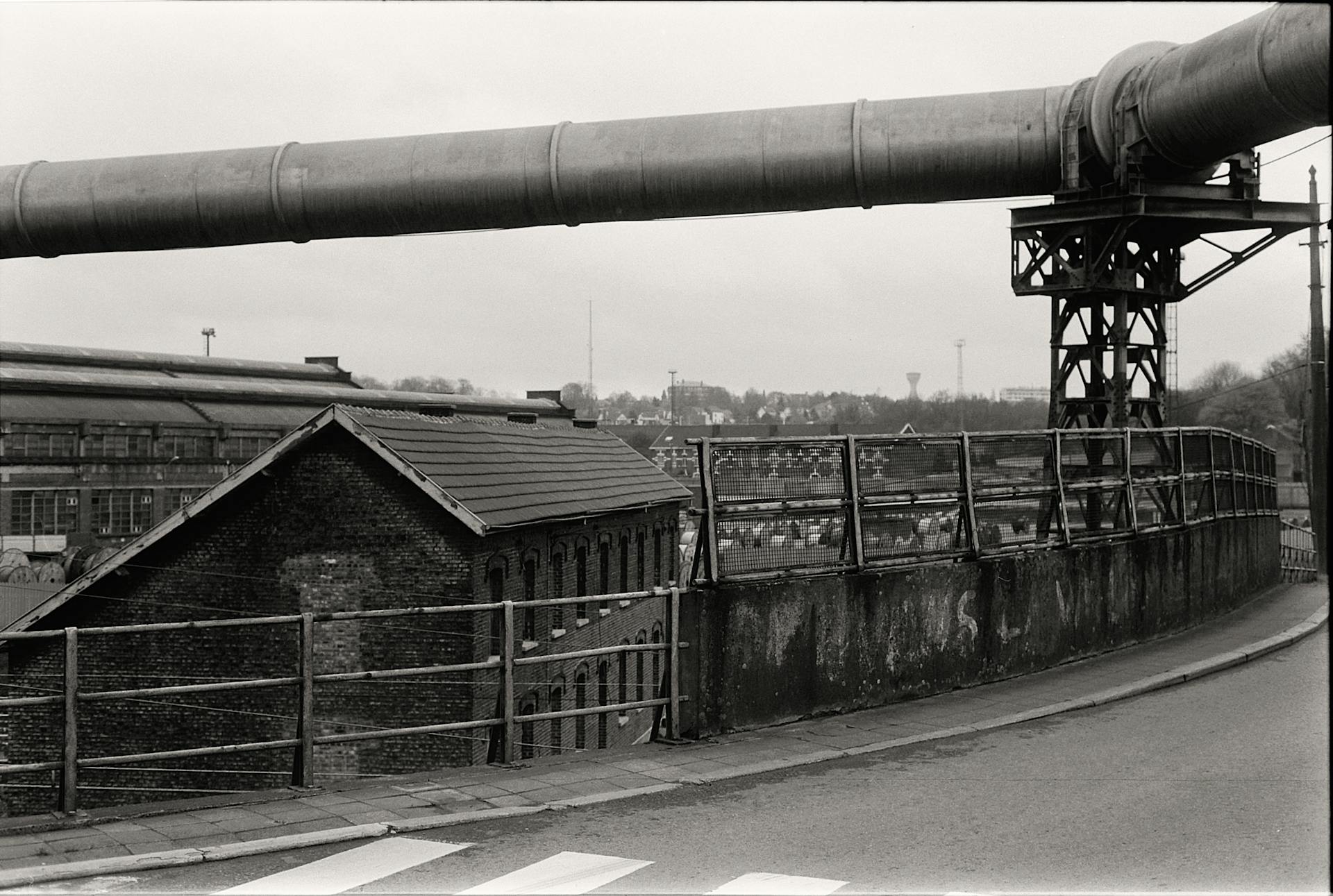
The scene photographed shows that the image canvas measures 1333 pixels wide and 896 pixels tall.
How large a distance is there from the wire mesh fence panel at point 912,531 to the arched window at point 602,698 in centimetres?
1725

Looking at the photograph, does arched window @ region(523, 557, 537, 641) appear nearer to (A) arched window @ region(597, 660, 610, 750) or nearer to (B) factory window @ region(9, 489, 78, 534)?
(A) arched window @ region(597, 660, 610, 750)

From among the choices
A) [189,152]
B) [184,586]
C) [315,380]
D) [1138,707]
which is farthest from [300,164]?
[315,380]

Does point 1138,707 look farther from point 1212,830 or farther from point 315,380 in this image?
point 315,380

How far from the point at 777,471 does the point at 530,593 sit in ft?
47.3

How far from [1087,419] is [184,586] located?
640 inches

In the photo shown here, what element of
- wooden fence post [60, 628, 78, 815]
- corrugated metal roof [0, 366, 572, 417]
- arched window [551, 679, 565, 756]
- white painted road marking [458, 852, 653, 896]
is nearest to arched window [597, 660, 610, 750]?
arched window [551, 679, 565, 756]

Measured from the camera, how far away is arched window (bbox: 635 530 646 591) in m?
34.9

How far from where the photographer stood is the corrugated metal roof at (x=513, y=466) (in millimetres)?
21797

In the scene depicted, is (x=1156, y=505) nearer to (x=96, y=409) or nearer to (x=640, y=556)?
(x=640, y=556)

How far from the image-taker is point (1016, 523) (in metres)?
12.6

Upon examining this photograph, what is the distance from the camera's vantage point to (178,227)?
1823cm

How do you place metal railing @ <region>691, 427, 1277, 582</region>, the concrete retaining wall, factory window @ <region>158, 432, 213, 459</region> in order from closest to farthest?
the concrete retaining wall
metal railing @ <region>691, 427, 1277, 582</region>
factory window @ <region>158, 432, 213, 459</region>

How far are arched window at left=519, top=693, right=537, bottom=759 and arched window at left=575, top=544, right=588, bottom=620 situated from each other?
459cm

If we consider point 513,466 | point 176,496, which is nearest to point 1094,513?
point 513,466
